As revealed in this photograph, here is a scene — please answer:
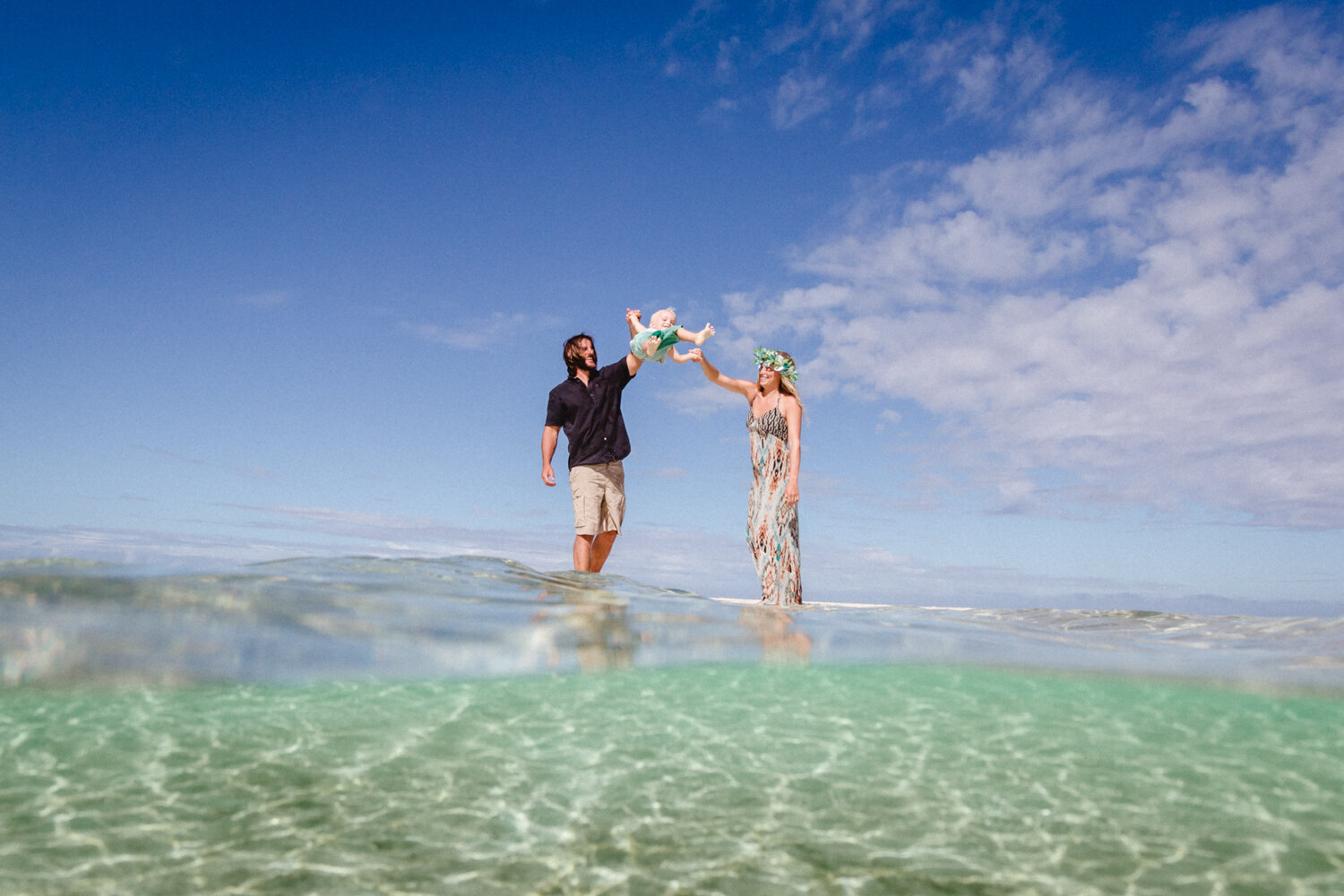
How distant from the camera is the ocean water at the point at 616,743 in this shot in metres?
2.72

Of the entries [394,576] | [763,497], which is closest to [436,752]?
[394,576]

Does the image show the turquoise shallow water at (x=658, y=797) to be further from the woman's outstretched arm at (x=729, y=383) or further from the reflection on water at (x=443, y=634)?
the woman's outstretched arm at (x=729, y=383)

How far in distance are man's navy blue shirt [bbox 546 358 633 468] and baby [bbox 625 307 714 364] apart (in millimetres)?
473

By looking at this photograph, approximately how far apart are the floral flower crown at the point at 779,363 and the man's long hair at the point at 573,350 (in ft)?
6.45

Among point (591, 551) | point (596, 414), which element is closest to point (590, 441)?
point (596, 414)

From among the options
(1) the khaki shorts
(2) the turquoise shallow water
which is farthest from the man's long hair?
(2) the turquoise shallow water

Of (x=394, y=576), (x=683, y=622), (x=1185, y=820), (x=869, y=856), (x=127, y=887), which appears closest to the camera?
(x=127, y=887)

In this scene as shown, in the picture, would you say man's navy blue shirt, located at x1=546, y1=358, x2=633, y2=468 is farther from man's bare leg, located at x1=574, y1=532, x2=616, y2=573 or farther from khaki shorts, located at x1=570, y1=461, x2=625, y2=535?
man's bare leg, located at x1=574, y1=532, x2=616, y2=573

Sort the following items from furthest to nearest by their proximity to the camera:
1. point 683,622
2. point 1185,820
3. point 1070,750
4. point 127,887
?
point 683,622, point 1070,750, point 1185,820, point 127,887

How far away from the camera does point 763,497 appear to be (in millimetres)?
8125

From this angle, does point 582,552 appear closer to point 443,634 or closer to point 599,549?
point 599,549

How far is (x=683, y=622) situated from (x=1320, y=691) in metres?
5.63

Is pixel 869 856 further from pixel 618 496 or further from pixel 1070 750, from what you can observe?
pixel 618 496

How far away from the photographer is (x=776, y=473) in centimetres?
798
